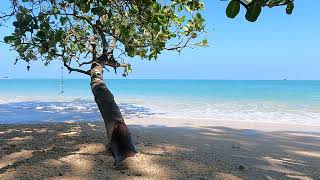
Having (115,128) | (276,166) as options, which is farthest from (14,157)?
(276,166)

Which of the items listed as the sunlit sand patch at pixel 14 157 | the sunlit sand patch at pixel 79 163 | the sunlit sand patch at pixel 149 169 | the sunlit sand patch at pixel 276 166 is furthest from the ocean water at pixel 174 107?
the sunlit sand patch at pixel 149 169

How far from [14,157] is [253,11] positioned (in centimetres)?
346

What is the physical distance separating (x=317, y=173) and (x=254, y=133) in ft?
11.9

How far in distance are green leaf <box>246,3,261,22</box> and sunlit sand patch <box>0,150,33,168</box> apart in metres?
3.21

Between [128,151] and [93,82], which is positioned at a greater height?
[93,82]

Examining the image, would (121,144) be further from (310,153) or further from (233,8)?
(310,153)

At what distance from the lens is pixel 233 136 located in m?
7.34

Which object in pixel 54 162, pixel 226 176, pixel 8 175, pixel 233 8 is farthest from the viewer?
pixel 54 162

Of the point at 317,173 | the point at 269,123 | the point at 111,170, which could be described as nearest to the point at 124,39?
the point at 111,170

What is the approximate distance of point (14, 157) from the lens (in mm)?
4297

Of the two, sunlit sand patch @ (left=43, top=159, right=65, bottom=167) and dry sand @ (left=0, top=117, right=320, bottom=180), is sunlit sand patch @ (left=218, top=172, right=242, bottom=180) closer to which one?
dry sand @ (left=0, top=117, right=320, bottom=180)

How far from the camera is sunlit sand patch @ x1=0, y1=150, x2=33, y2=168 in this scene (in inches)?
161

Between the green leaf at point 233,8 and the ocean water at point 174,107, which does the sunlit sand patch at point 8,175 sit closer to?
the green leaf at point 233,8

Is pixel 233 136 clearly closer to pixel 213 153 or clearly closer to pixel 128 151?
pixel 213 153
